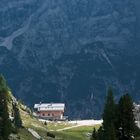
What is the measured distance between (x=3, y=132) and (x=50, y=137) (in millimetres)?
74239

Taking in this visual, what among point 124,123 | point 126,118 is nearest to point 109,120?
point 124,123

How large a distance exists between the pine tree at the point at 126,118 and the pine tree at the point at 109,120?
3.21 feet

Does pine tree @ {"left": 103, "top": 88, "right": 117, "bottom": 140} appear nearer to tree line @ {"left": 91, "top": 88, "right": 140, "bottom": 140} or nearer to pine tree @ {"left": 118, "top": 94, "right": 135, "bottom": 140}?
tree line @ {"left": 91, "top": 88, "right": 140, "bottom": 140}

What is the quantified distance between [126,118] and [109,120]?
8.74m

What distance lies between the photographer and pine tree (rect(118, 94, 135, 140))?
50938mm

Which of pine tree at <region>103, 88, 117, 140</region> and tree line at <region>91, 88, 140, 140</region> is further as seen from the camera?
pine tree at <region>103, 88, 117, 140</region>

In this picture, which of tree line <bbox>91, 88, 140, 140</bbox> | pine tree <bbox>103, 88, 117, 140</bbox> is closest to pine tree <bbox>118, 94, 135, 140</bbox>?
tree line <bbox>91, 88, 140, 140</bbox>

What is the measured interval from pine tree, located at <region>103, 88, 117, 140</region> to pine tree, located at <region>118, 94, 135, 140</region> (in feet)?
3.21

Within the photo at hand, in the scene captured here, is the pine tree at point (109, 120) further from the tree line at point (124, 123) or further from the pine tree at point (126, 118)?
the pine tree at point (126, 118)

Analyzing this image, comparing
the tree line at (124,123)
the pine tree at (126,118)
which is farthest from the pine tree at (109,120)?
the pine tree at (126,118)

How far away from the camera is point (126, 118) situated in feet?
169

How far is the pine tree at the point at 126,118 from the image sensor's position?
5094 cm

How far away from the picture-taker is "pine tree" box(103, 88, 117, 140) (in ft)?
170

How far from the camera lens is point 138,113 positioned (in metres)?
140
